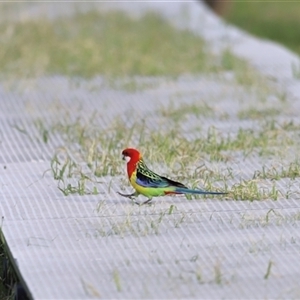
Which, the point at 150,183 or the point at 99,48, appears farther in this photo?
the point at 99,48

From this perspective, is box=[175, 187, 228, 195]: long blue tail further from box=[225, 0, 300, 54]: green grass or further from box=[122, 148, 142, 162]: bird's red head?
box=[225, 0, 300, 54]: green grass

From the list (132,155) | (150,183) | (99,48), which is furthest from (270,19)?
(150,183)

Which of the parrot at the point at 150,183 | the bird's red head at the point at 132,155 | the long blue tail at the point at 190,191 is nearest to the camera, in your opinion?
the long blue tail at the point at 190,191

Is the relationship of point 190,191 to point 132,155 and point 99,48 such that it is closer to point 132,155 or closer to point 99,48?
point 132,155

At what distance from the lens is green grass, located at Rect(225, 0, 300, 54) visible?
1315cm

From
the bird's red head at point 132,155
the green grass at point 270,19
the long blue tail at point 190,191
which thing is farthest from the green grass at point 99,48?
the long blue tail at point 190,191

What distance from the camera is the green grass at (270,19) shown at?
13.1 meters

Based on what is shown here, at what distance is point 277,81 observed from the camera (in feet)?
26.9

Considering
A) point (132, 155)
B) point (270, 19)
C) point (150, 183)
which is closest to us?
point (150, 183)

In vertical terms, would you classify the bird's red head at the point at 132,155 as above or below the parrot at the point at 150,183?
above

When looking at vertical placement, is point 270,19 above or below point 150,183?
below

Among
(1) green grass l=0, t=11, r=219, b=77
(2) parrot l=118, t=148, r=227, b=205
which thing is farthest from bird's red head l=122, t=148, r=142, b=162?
(1) green grass l=0, t=11, r=219, b=77

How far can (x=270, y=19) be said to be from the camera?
14.8 meters

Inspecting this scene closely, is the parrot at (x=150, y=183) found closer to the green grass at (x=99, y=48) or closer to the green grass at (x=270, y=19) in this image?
the green grass at (x=99, y=48)
